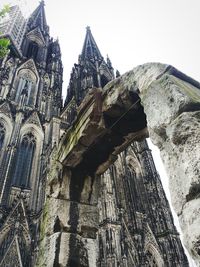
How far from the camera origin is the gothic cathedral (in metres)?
11.5

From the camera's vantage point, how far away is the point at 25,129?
16.6 meters

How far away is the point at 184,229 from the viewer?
1.40 m

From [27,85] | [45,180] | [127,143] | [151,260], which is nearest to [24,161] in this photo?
[45,180]

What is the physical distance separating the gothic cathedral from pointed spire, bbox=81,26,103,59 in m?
4.65

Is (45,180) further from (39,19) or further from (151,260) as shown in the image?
(39,19)

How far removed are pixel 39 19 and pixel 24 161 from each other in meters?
20.1

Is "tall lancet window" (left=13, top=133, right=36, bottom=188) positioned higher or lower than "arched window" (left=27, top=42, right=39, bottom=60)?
lower

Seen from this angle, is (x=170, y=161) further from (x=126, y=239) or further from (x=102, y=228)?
(x=126, y=239)

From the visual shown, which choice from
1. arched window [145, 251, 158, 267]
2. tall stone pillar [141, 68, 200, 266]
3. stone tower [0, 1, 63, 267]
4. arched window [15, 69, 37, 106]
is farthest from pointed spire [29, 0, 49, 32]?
tall stone pillar [141, 68, 200, 266]

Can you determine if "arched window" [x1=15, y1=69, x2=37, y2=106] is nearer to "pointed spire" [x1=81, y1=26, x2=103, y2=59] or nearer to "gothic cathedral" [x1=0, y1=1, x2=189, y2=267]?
"gothic cathedral" [x1=0, y1=1, x2=189, y2=267]

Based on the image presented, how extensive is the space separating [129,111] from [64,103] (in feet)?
65.3

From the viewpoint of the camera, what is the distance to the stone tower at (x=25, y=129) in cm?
1177

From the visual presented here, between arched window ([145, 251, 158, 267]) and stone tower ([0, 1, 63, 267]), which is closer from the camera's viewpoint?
stone tower ([0, 1, 63, 267])

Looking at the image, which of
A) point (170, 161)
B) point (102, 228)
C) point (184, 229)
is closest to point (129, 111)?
point (170, 161)
